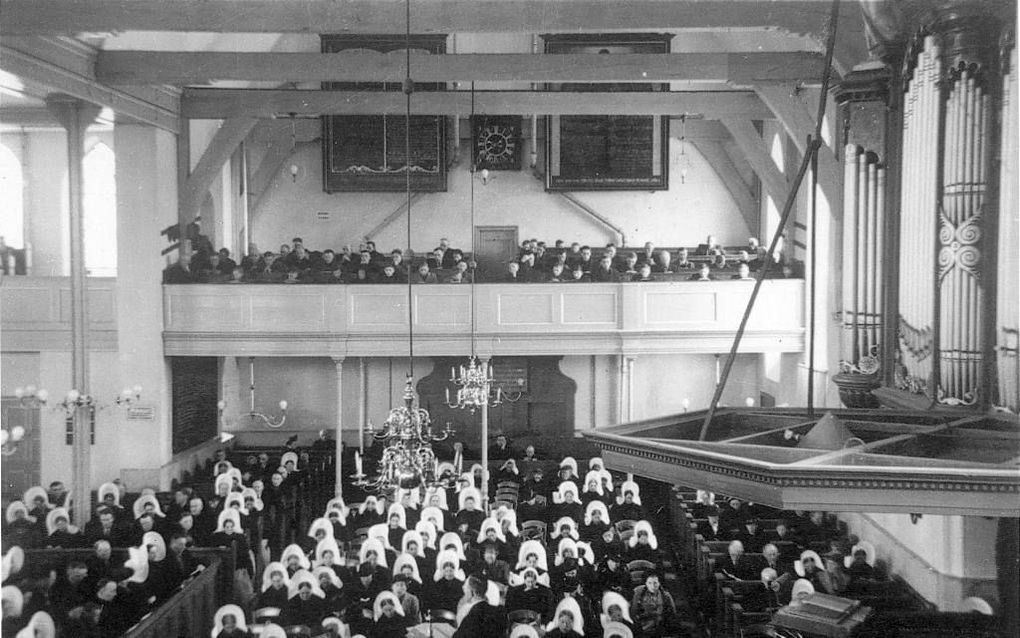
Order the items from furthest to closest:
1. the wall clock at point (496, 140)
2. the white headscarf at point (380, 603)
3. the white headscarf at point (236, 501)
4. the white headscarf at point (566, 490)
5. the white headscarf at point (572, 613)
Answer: the wall clock at point (496, 140) → the white headscarf at point (566, 490) → the white headscarf at point (236, 501) → the white headscarf at point (380, 603) → the white headscarf at point (572, 613)

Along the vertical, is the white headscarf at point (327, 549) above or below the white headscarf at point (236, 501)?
below

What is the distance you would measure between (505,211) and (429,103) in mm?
5588

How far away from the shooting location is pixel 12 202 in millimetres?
18484

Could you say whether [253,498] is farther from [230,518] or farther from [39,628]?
[39,628]

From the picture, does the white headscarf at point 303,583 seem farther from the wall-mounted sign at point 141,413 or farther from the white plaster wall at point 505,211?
the white plaster wall at point 505,211

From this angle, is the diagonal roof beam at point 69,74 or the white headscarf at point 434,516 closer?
the diagonal roof beam at point 69,74

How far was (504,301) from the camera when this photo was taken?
16.6 m

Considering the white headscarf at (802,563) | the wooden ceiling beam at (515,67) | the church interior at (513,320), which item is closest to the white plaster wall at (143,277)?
the church interior at (513,320)

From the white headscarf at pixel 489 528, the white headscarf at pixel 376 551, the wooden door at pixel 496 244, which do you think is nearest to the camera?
the white headscarf at pixel 376 551

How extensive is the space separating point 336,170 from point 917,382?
15.1 m

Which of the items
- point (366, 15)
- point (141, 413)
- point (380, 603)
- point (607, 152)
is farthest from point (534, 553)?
point (607, 152)

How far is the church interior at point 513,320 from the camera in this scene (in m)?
4.86

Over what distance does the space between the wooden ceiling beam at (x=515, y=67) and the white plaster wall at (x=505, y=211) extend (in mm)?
7710

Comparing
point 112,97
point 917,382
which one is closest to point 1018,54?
point 917,382
